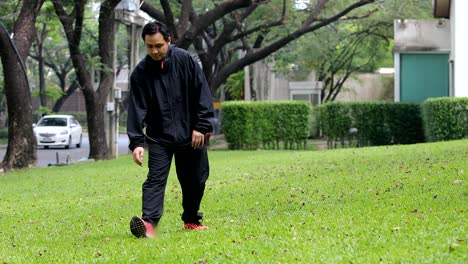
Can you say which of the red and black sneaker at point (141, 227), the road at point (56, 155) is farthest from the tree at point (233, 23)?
the red and black sneaker at point (141, 227)

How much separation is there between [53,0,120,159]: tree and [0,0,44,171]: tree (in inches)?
159

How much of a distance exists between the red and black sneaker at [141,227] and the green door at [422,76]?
1018 inches

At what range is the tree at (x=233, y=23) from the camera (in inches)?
1144

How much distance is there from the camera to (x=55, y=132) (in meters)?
43.0

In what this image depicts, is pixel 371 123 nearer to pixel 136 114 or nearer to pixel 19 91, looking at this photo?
pixel 19 91

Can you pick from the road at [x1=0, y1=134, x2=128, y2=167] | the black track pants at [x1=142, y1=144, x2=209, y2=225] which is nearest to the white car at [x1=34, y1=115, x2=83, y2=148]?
the road at [x1=0, y1=134, x2=128, y2=167]

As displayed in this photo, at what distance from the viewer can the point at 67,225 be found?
35.6 ft

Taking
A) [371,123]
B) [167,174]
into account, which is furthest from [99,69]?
[167,174]

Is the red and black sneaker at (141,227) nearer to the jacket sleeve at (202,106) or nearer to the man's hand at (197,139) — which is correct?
the man's hand at (197,139)

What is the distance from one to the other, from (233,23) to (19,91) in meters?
12.4

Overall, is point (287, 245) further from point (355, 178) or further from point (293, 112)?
point (293, 112)

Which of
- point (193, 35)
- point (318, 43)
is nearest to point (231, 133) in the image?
point (193, 35)

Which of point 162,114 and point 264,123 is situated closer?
point 162,114

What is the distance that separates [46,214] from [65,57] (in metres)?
49.1
